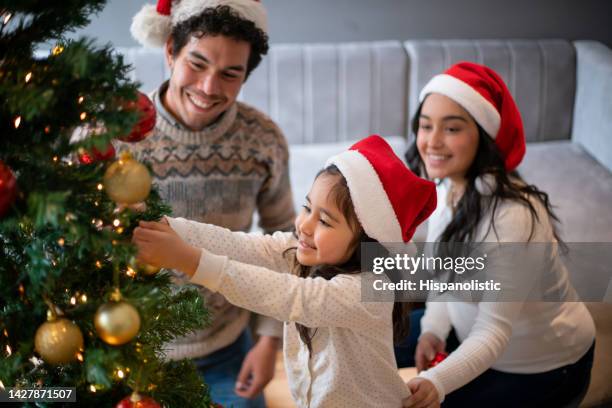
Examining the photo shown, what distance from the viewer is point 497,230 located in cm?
133

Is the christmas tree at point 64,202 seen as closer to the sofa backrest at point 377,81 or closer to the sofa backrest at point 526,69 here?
the sofa backrest at point 377,81

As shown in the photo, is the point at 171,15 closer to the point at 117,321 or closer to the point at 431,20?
the point at 117,321

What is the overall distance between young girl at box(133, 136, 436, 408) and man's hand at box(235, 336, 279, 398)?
0.34m

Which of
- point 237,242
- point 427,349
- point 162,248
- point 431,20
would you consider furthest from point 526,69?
point 162,248

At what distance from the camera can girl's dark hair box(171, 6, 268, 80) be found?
52.3 inches

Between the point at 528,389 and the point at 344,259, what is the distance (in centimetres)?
64

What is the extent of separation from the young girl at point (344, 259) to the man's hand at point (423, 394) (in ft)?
0.15

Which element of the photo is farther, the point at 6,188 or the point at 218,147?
the point at 218,147

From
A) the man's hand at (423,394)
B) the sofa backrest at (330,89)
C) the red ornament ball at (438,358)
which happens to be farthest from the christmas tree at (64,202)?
the sofa backrest at (330,89)

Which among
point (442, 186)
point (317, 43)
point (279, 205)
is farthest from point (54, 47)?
point (317, 43)

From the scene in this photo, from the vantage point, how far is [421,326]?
5.34 feet

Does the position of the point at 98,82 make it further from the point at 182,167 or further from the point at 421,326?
the point at 421,326

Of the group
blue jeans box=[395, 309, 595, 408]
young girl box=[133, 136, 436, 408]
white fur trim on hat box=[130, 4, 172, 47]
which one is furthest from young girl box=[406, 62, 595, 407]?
white fur trim on hat box=[130, 4, 172, 47]

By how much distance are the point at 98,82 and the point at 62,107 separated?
0.17 ft
